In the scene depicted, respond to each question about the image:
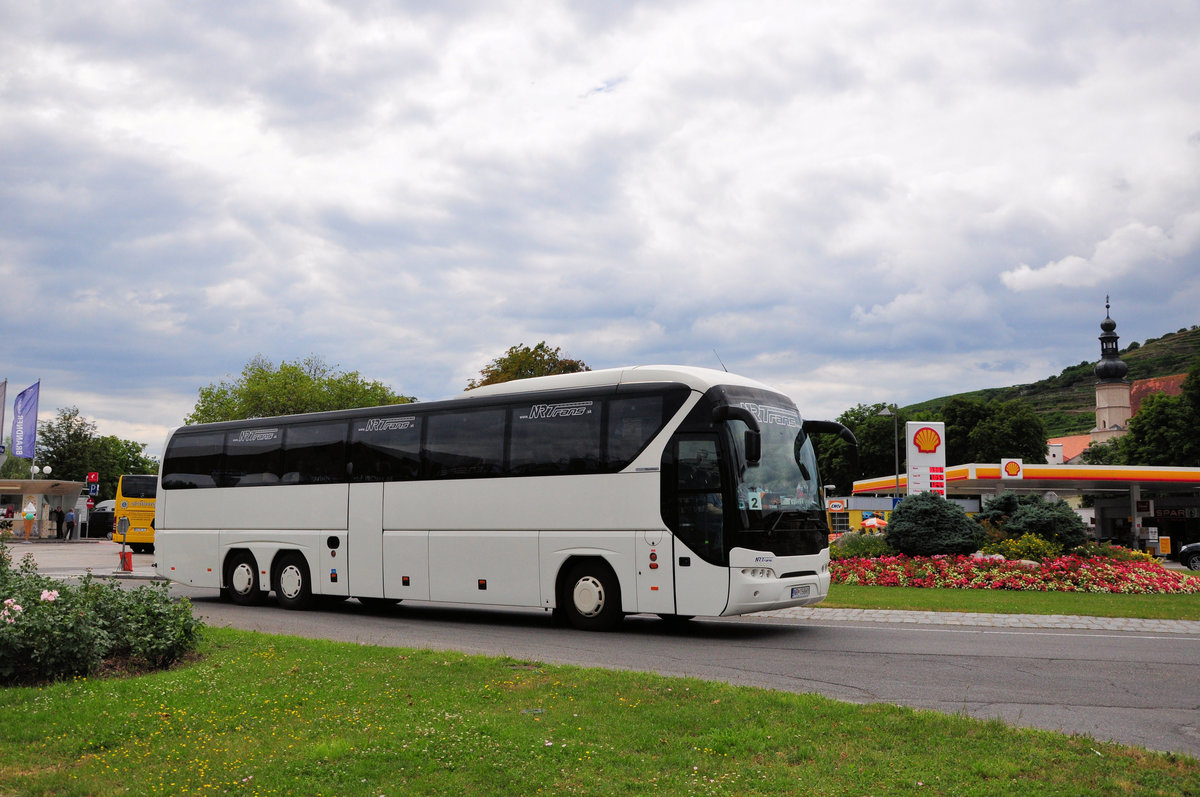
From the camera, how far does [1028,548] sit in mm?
23625

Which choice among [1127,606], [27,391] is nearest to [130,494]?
[27,391]

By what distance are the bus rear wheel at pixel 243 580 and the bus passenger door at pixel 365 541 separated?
8.16 ft

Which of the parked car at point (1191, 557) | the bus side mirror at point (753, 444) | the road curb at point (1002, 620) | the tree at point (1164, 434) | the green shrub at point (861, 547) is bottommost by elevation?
the parked car at point (1191, 557)

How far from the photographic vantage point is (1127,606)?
17.7 meters

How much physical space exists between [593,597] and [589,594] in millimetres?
80

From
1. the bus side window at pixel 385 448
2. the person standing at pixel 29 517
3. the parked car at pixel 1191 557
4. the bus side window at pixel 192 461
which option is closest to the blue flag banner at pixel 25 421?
the person standing at pixel 29 517

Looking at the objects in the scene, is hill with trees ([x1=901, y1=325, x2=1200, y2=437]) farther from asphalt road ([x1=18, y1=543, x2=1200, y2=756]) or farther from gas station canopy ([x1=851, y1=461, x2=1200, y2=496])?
asphalt road ([x1=18, y1=543, x2=1200, y2=756])

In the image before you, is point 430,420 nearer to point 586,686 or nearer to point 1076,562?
point 586,686

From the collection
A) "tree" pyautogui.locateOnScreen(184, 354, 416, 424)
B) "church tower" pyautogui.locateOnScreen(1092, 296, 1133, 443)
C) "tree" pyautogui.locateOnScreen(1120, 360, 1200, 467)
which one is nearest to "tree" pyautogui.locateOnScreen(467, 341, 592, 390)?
"tree" pyautogui.locateOnScreen(184, 354, 416, 424)

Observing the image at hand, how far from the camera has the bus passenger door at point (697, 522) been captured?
1279 cm

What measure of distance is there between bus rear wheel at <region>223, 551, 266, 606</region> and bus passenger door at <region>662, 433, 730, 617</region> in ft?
29.6

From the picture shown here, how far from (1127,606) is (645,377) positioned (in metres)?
10.2

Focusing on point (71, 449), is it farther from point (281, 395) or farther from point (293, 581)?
point (293, 581)

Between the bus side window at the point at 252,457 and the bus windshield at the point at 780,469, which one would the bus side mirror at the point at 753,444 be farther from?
the bus side window at the point at 252,457
